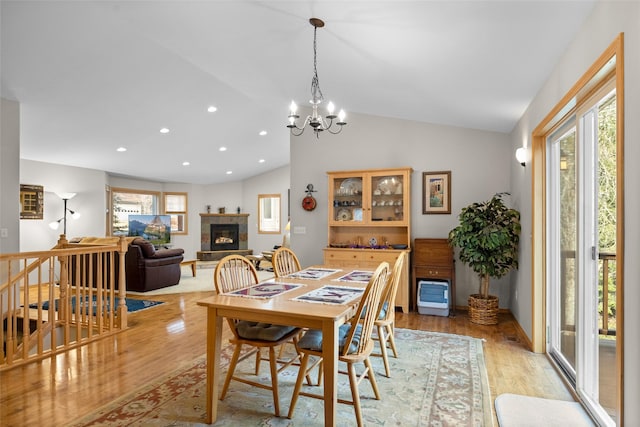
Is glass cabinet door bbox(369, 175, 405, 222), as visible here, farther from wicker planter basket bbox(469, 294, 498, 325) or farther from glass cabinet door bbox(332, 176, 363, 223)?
→ wicker planter basket bbox(469, 294, 498, 325)

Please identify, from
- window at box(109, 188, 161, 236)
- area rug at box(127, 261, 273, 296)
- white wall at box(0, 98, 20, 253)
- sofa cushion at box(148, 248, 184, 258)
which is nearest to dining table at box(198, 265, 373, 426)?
white wall at box(0, 98, 20, 253)

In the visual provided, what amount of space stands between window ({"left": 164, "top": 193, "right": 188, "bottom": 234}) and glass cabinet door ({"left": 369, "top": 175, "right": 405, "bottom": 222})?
6.93 meters

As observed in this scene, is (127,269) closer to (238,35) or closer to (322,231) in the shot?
(322,231)

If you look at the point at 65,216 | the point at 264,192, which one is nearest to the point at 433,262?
the point at 264,192

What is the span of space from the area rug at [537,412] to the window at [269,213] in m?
8.52

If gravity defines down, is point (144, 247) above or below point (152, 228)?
below

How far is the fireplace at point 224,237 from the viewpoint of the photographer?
1072 centimetres

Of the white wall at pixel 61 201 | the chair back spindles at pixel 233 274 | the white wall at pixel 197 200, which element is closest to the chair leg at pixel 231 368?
the chair back spindles at pixel 233 274

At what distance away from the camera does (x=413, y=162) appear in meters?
5.32

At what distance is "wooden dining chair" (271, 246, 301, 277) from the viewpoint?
3.46 meters

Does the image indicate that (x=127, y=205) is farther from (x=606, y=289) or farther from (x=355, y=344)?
(x=606, y=289)

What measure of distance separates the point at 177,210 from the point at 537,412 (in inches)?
391

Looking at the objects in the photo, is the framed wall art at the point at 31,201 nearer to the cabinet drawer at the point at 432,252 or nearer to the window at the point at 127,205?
the window at the point at 127,205

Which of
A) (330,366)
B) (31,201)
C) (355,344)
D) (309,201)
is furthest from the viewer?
(31,201)
